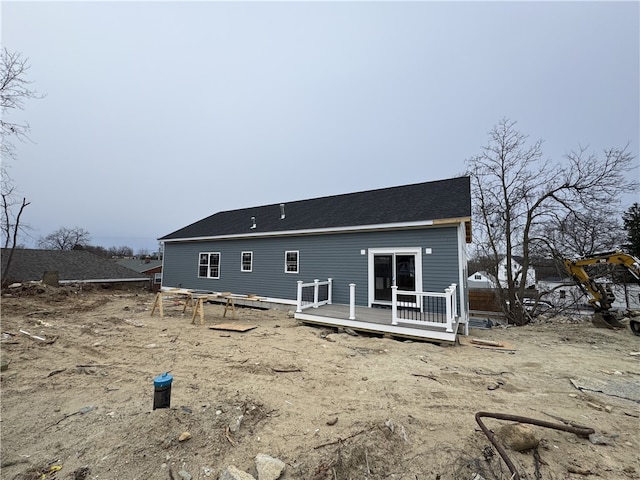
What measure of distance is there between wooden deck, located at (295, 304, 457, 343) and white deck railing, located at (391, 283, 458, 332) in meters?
0.20

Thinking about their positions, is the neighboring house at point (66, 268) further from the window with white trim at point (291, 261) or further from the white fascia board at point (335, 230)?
the window with white trim at point (291, 261)

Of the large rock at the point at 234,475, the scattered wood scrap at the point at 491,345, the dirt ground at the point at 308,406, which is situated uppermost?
the large rock at the point at 234,475

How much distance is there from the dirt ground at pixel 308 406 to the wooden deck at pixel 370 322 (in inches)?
9.9

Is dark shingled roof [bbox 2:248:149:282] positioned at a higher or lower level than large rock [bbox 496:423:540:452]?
higher

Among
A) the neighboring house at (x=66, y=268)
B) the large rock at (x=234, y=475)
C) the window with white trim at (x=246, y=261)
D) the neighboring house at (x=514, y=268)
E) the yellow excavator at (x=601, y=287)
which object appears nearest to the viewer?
the large rock at (x=234, y=475)

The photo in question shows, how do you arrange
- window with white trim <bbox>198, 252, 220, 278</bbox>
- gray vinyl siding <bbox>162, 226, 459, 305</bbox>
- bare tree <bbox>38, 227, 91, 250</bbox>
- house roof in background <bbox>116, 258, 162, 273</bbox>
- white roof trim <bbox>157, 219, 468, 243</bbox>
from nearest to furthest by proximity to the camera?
gray vinyl siding <bbox>162, 226, 459, 305</bbox>
white roof trim <bbox>157, 219, 468, 243</bbox>
window with white trim <bbox>198, 252, 220, 278</bbox>
house roof in background <bbox>116, 258, 162, 273</bbox>
bare tree <bbox>38, 227, 91, 250</bbox>

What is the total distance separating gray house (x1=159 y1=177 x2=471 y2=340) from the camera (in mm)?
7535

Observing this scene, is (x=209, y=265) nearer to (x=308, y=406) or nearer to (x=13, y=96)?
(x=13, y=96)

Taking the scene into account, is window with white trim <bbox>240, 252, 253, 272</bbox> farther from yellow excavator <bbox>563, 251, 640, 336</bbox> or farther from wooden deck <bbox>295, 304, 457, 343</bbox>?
yellow excavator <bbox>563, 251, 640, 336</bbox>

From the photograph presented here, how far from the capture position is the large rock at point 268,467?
6.77ft

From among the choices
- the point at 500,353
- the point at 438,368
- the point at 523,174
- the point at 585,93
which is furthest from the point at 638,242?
the point at 438,368

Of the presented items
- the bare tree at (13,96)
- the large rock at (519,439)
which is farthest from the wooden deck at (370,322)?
Answer: the bare tree at (13,96)

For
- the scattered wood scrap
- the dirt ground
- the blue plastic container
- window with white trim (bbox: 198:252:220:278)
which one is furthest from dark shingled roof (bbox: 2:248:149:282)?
the scattered wood scrap

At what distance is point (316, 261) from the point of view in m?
10.2
